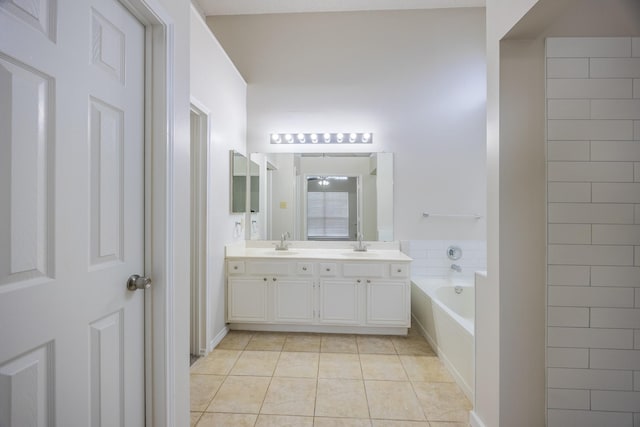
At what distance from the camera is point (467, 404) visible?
177 centimetres

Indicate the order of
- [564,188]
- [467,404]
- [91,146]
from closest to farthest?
[91,146] < [564,188] < [467,404]

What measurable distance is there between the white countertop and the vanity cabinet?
0.05 m

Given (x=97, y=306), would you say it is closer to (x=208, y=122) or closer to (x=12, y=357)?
(x=12, y=357)

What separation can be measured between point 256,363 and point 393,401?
104cm

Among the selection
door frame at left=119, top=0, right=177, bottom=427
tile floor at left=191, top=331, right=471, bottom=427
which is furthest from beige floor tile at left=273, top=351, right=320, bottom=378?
door frame at left=119, top=0, right=177, bottom=427

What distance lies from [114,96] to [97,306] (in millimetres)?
699

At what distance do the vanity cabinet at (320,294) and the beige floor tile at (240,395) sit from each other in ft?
2.48

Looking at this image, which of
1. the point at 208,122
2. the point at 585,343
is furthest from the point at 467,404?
the point at 208,122

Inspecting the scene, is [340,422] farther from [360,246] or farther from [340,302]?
[360,246]

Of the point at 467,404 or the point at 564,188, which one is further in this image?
the point at 467,404

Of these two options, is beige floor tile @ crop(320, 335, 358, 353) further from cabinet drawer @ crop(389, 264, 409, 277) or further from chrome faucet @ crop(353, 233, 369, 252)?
chrome faucet @ crop(353, 233, 369, 252)

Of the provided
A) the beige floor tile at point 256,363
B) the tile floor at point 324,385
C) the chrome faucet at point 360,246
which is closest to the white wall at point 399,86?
the chrome faucet at point 360,246

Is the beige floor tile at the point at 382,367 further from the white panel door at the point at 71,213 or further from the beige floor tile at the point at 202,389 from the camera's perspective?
the white panel door at the point at 71,213

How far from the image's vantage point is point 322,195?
10.6 ft
